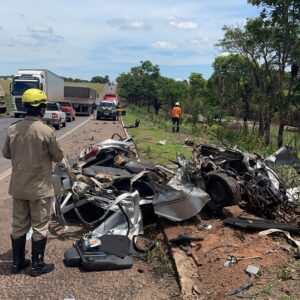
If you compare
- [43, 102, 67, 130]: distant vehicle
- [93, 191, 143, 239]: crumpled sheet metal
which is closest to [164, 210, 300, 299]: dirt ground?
[93, 191, 143, 239]: crumpled sheet metal

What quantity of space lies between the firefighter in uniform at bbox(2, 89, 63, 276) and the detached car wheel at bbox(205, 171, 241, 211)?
2.81m

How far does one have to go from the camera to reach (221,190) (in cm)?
678

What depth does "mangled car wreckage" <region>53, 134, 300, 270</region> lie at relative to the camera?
555cm

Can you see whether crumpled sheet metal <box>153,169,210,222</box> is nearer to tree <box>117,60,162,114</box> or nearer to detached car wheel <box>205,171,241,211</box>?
detached car wheel <box>205,171,241,211</box>

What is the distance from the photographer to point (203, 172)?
7500mm

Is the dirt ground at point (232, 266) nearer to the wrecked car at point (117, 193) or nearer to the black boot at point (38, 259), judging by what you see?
the wrecked car at point (117, 193)

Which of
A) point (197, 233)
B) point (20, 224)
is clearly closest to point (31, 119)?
point (20, 224)

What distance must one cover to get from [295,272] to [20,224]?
9.51 ft

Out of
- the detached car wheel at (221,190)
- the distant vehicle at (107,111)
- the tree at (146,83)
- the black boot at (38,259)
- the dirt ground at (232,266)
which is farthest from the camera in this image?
the tree at (146,83)

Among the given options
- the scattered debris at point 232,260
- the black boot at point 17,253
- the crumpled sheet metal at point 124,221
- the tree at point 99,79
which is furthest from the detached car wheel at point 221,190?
the tree at point 99,79

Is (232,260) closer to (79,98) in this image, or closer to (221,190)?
(221,190)

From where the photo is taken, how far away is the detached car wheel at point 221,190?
6.68 metres

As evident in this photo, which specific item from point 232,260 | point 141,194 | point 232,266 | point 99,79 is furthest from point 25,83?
point 99,79

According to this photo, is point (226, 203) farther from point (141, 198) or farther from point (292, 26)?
point (292, 26)
